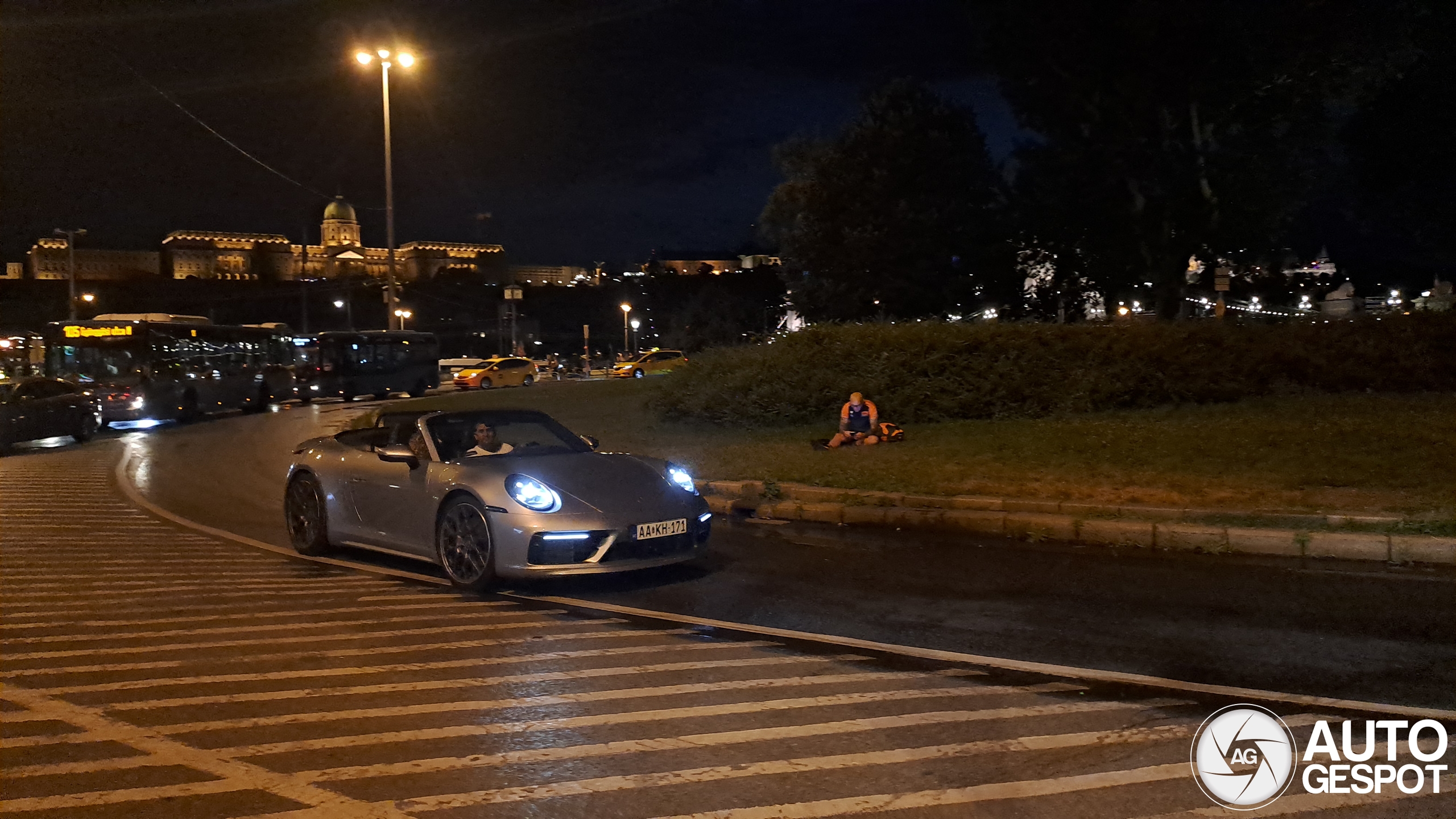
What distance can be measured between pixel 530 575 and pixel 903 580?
2867mm

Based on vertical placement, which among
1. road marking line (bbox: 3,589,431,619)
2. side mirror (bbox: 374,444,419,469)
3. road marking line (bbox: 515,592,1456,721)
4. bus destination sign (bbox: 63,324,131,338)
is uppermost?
bus destination sign (bbox: 63,324,131,338)

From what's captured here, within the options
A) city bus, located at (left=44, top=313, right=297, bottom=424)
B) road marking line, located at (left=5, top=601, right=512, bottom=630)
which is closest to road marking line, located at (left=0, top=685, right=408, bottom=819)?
road marking line, located at (left=5, top=601, right=512, bottom=630)

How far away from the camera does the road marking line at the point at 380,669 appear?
5562 mm

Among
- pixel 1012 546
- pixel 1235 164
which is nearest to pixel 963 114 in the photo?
pixel 1235 164

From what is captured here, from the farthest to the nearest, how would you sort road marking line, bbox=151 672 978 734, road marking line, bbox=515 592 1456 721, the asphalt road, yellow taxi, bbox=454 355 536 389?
1. yellow taxi, bbox=454 355 536 389
2. the asphalt road
3. road marking line, bbox=515 592 1456 721
4. road marking line, bbox=151 672 978 734

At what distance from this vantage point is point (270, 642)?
654cm

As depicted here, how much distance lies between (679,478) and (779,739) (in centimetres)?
439

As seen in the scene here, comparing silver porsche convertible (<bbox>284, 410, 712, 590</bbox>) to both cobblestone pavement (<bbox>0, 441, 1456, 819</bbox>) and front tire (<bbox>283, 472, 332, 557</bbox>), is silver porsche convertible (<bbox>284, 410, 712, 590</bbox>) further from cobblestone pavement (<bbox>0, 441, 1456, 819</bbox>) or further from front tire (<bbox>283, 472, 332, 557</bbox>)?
cobblestone pavement (<bbox>0, 441, 1456, 819</bbox>)

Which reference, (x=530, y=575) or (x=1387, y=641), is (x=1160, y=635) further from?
(x=530, y=575)

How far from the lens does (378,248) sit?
16750cm

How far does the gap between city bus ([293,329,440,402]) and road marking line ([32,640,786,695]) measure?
34.1 metres

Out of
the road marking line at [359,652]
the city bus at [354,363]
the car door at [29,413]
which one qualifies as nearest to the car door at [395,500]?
the road marking line at [359,652]

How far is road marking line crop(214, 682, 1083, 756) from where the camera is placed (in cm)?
461

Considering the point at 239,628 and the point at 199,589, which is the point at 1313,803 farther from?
the point at 199,589
